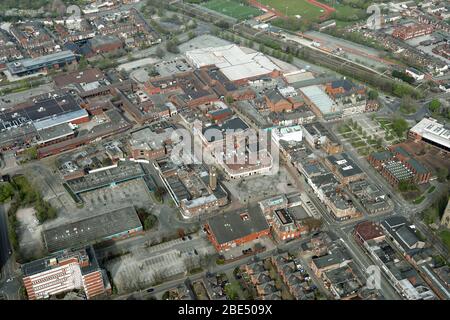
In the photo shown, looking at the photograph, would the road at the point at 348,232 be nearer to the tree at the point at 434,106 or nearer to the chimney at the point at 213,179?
the chimney at the point at 213,179

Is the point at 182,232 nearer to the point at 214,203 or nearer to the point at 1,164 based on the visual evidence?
the point at 214,203

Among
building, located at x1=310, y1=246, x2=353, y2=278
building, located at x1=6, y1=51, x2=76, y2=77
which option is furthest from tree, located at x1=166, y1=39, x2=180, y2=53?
building, located at x1=310, y1=246, x2=353, y2=278

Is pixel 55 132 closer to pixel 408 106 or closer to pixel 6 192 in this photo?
pixel 6 192

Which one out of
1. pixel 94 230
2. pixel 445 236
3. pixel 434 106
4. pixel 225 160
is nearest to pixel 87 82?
pixel 225 160

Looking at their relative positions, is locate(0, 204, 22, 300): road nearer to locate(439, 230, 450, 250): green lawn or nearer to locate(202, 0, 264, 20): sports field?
locate(439, 230, 450, 250): green lawn

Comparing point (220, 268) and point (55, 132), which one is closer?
point (220, 268)

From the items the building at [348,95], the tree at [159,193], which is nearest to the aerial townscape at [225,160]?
the building at [348,95]

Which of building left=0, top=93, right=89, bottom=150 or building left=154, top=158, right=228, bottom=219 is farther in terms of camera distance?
building left=0, top=93, right=89, bottom=150
